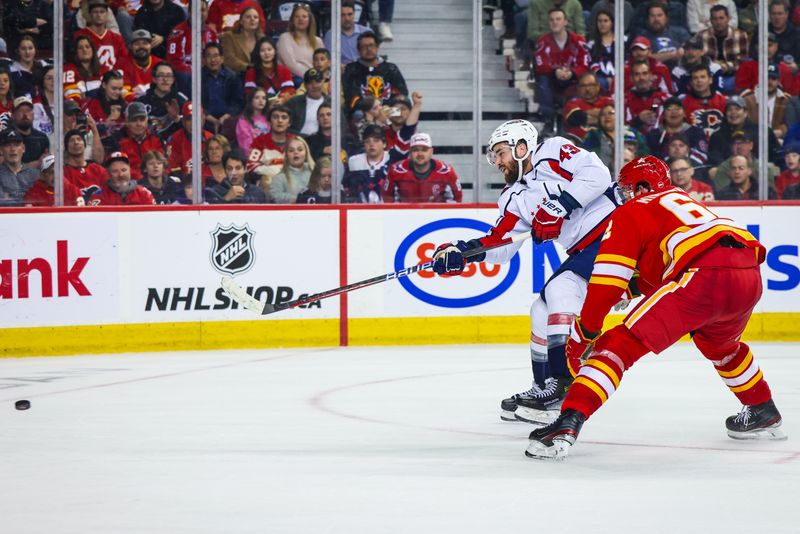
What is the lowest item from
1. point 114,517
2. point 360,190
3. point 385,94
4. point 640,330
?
point 114,517

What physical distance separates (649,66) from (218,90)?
281 centimetres

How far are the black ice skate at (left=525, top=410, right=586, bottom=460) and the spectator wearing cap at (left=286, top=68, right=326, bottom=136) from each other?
4177mm

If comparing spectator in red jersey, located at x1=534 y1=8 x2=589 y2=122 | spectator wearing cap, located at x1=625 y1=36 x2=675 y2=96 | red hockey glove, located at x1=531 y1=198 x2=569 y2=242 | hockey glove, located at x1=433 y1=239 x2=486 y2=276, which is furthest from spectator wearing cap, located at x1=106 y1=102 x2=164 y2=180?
red hockey glove, located at x1=531 y1=198 x2=569 y2=242

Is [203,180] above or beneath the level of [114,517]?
above

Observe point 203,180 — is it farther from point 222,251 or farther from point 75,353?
point 75,353

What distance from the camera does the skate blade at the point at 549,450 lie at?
421 centimetres

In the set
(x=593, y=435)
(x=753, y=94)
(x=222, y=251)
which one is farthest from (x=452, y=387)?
(x=753, y=94)

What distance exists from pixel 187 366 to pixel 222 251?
928 millimetres

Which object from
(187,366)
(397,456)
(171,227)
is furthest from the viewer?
(171,227)

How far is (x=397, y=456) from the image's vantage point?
4.44m

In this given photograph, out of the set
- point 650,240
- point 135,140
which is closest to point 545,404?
point 650,240

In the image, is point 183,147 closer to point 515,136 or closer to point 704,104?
point 515,136

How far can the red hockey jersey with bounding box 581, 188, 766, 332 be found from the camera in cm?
421

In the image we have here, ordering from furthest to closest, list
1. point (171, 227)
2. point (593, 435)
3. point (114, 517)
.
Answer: point (171, 227) < point (593, 435) < point (114, 517)
